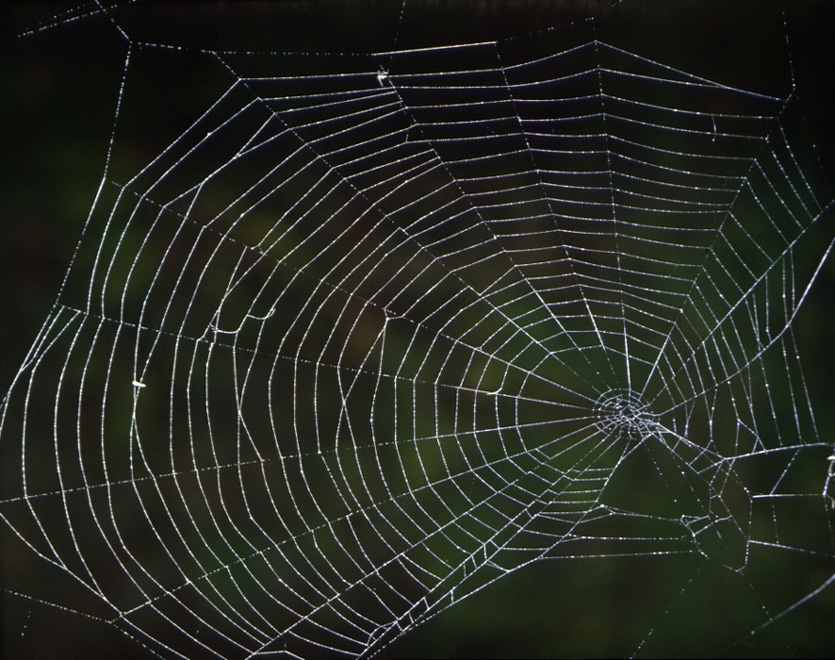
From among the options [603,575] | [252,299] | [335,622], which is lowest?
[335,622]

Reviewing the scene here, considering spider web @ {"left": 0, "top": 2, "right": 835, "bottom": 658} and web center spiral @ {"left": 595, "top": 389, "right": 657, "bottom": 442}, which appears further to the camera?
web center spiral @ {"left": 595, "top": 389, "right": 657, "bottom": 442}

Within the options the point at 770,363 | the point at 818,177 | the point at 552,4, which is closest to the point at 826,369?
the point at 770,363

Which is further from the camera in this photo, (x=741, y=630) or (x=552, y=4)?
(x=741, y=630)

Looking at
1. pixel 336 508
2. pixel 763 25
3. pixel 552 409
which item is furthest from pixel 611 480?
pixel 763 25

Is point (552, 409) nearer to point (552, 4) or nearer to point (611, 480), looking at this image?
point (611, 480)

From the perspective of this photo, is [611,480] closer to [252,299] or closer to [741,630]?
[741,630]

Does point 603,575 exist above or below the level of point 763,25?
below

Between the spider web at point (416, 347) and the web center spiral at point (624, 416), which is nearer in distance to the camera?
the spider web at point (416, 347)
